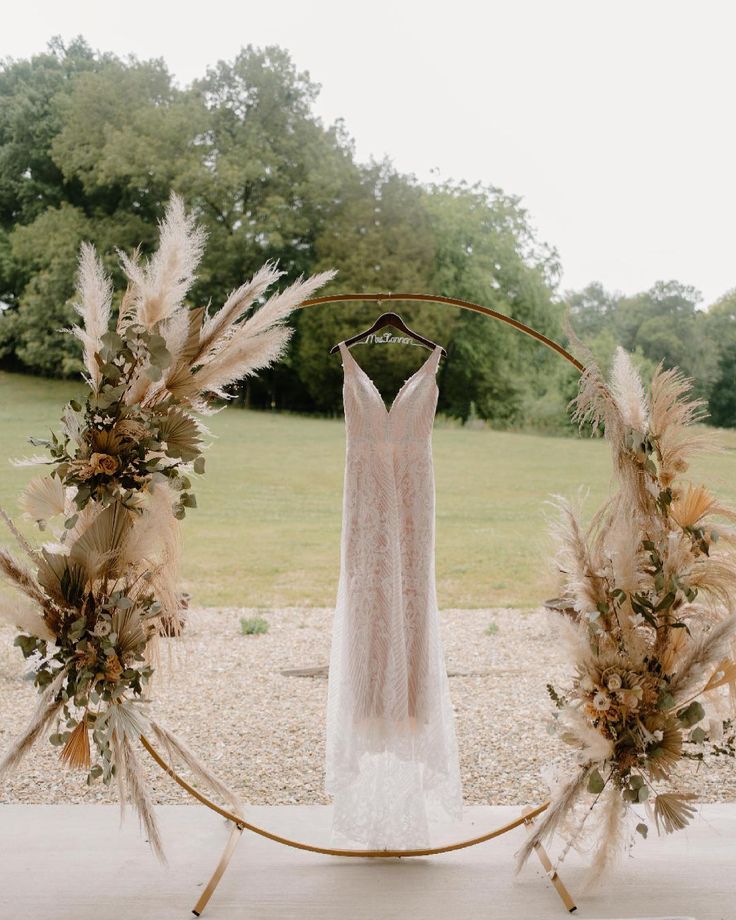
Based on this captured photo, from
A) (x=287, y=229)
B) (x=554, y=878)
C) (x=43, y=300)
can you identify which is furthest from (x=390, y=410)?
(x=43, y=300)

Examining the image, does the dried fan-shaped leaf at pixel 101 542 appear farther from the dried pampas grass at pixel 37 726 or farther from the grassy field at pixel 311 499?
the grassy field at pixel 311 499

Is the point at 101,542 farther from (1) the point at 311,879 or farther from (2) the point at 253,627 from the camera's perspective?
(2) the point at 253,627

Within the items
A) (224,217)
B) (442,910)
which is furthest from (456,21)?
(442,910)

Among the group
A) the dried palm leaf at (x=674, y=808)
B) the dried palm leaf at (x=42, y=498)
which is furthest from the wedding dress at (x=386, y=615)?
the dried palm leaf at (x=42, y=498)

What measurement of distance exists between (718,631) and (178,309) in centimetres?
141

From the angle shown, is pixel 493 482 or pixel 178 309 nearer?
pixel 178 309

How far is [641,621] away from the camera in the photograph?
209 cm

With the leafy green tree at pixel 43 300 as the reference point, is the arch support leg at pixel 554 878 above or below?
below

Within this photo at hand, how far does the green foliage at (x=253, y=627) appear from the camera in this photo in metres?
5.04

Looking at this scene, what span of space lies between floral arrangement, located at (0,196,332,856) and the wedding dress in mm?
354

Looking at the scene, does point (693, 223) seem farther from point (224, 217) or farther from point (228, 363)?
point (228, 363)

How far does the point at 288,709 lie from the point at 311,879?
181 centimetres

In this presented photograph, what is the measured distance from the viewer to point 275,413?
621 cm

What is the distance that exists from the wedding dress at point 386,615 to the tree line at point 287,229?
381 cm
